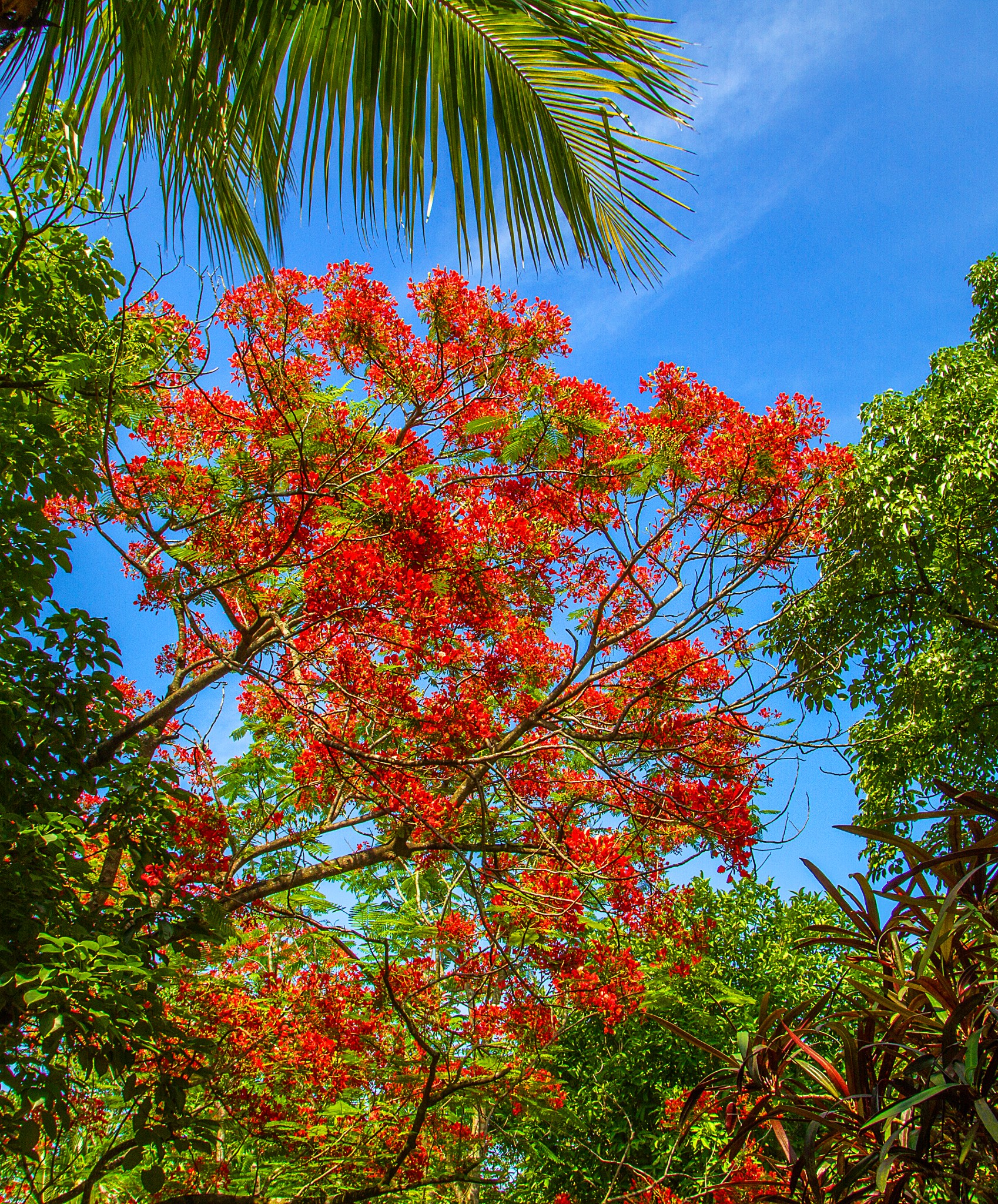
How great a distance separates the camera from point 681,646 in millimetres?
6840

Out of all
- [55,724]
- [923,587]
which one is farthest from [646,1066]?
[55,724]

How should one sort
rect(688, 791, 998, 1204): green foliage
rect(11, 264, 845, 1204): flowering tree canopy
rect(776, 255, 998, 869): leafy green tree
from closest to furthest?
1. rect(688, 791, 998, 1204): green foliage
2. rect(11, 264, 845, 1204): flowering tree canopy
3. rect(776, 255, 998, 869): leafy green tree

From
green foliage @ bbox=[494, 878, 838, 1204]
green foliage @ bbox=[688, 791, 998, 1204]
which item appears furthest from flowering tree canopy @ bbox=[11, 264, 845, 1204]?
green foliage @ bbox=[494, 878, 838, 1204]

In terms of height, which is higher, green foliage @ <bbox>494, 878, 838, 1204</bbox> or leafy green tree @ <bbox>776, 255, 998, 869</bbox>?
leafy green tree @ <bbox>776, 255, 998, 869</bbox>

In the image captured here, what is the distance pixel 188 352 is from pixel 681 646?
15.3 ft

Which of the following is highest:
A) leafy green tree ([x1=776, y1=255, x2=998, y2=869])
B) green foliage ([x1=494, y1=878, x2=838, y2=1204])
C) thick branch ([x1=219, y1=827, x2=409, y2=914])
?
leafy green tree ([x1=776, y1=255, x2=998, y2=869])

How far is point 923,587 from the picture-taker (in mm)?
9750

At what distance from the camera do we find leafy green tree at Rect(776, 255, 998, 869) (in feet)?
28.9

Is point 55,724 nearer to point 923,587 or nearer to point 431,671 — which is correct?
point 431,671

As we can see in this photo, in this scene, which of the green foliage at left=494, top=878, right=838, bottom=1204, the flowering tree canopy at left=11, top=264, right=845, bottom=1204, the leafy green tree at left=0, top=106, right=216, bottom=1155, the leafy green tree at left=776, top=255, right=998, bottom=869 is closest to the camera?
the leafy green tree at left=0, top=106, right=216, bottom=1155

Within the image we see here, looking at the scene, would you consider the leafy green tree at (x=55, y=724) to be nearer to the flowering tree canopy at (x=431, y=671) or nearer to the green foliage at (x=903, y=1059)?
the flowering tree canopy at (x=431, y=671)

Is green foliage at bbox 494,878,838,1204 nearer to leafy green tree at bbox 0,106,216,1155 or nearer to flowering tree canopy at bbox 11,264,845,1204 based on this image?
flowering tree canopy at bbox 11,264,845,1204

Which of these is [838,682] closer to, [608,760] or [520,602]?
[608,760]

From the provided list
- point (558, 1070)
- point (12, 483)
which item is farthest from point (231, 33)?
point (558, 1070)
